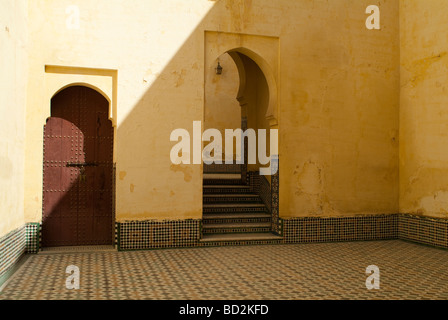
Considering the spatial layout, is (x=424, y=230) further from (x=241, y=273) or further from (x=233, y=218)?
(x=241, y=273)

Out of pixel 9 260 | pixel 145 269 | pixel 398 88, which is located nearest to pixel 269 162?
pixel 398 88

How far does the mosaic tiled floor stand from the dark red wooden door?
0.52 metres

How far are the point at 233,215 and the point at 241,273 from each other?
242 centimetres

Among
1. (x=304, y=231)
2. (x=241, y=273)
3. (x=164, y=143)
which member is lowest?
(x=241, y=273)

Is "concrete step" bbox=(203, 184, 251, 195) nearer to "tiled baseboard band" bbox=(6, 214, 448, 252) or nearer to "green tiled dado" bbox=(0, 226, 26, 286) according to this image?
"tiled baseboard band" bbox=(6, 214, 448, 252)

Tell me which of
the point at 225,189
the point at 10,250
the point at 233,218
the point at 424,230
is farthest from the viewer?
the point at 225,189

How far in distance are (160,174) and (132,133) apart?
69 centimetres

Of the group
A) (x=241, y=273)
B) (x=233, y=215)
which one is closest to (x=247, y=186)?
(x=233, y=215)

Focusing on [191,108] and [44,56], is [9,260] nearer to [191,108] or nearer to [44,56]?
[44,56]

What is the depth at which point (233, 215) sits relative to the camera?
736 cm

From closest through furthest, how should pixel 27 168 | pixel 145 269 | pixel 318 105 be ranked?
1. pixel 145 269
2. pixel 27 168
3. pixel 318 105

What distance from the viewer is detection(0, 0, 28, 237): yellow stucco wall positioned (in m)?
4.49

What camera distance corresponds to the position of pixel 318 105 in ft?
22.8

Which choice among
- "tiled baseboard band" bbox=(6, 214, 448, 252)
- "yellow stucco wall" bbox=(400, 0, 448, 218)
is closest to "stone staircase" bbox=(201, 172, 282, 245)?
"tiled baseboard band" bbox=(6, 214, 448, 252)
